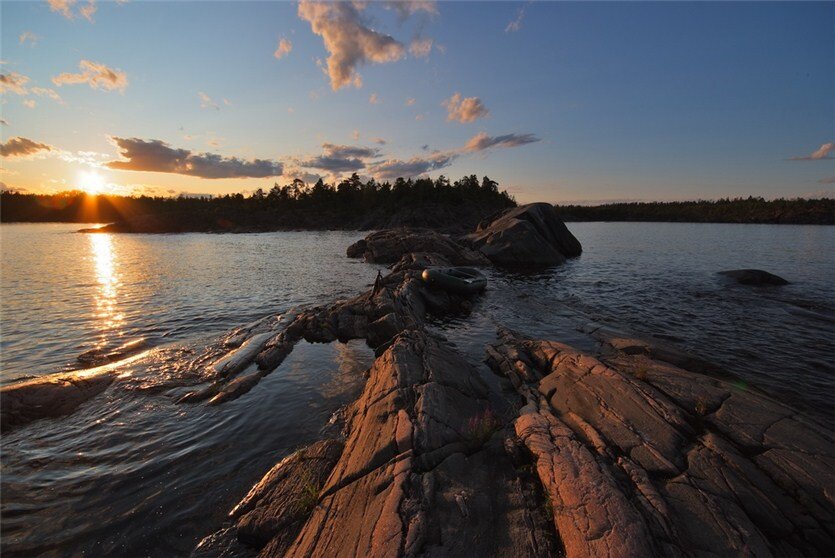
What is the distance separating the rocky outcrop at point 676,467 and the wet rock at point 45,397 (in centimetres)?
1504

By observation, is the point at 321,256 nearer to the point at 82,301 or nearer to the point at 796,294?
the point at 82,301

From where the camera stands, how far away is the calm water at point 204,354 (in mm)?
7559

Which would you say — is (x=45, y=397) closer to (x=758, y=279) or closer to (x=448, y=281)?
(x=448, y=281)

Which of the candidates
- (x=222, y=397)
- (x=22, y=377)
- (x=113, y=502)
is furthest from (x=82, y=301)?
(x=113, y=502)

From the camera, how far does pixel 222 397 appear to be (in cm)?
1195

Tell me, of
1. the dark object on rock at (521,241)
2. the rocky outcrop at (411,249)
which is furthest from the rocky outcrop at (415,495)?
the dark object on rock at (521,241)

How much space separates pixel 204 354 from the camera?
1585 cm

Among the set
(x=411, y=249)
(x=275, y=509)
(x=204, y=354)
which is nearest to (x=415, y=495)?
(x=275, y=509)

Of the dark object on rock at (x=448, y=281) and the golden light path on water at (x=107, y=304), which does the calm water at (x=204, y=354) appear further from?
the dark object on rock at (x=448, y=281)

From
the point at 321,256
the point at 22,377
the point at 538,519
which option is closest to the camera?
the point at 538,519

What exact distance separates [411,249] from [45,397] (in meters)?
38.7

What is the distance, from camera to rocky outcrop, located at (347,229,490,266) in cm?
4412

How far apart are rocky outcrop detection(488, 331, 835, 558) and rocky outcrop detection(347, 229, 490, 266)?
32.8 metres

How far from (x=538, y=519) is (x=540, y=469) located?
1116 mm
